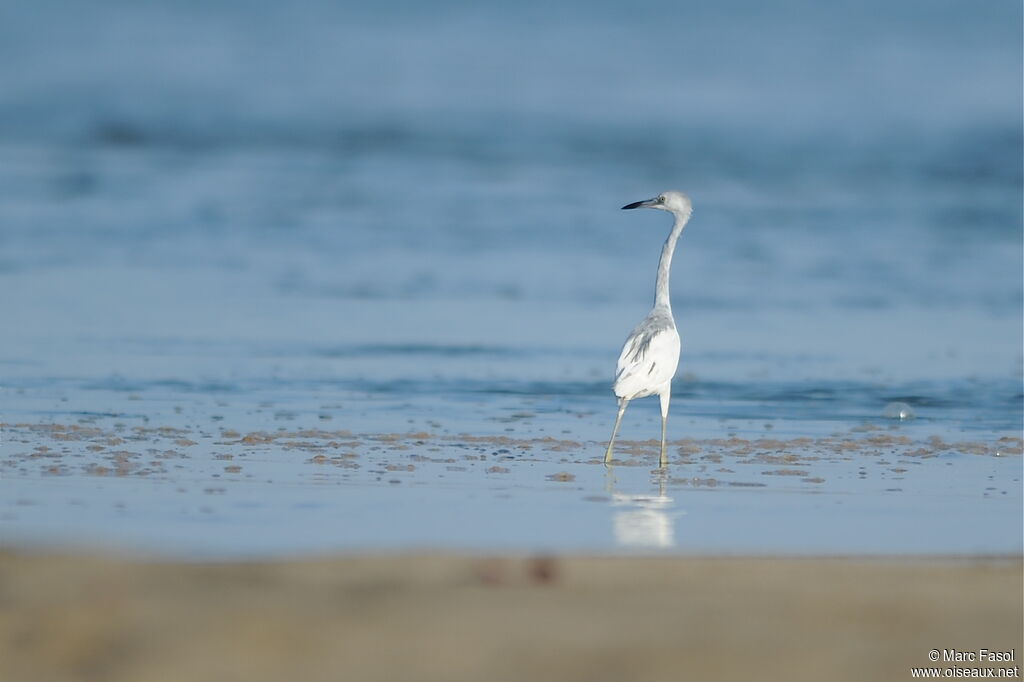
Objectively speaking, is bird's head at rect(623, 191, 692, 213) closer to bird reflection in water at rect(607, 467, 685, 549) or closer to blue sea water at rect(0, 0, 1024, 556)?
blue sea water at rect(0, 0, 1024, 556)

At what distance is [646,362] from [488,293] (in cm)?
628

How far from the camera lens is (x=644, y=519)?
659 cm

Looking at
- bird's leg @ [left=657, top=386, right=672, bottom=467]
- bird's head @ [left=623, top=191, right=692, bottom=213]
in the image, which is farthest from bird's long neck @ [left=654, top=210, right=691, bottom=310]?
bird's leg @ [left=657, top=386, right=672, bottom=467]

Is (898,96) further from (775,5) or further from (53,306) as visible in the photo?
(53,306)

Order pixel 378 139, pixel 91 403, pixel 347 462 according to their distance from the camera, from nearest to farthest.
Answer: pixel 347 462, pixel 91 403, pixel 378 139

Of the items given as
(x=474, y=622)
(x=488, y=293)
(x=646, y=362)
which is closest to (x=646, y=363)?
(x=646, y=362)

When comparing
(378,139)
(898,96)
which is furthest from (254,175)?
(898,96)

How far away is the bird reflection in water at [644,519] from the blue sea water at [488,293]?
0.04m

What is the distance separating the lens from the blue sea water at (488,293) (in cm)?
687

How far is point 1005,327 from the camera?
45.8ft

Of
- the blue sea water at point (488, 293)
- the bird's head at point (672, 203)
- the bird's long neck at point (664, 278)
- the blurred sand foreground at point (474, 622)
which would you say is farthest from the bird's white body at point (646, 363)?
the blurred sand foreground at point (474, 622)

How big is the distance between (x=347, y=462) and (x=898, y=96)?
139 ft

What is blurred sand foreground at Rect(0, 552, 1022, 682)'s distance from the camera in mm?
3906

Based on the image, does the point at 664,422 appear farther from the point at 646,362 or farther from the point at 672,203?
the point at 672,203
